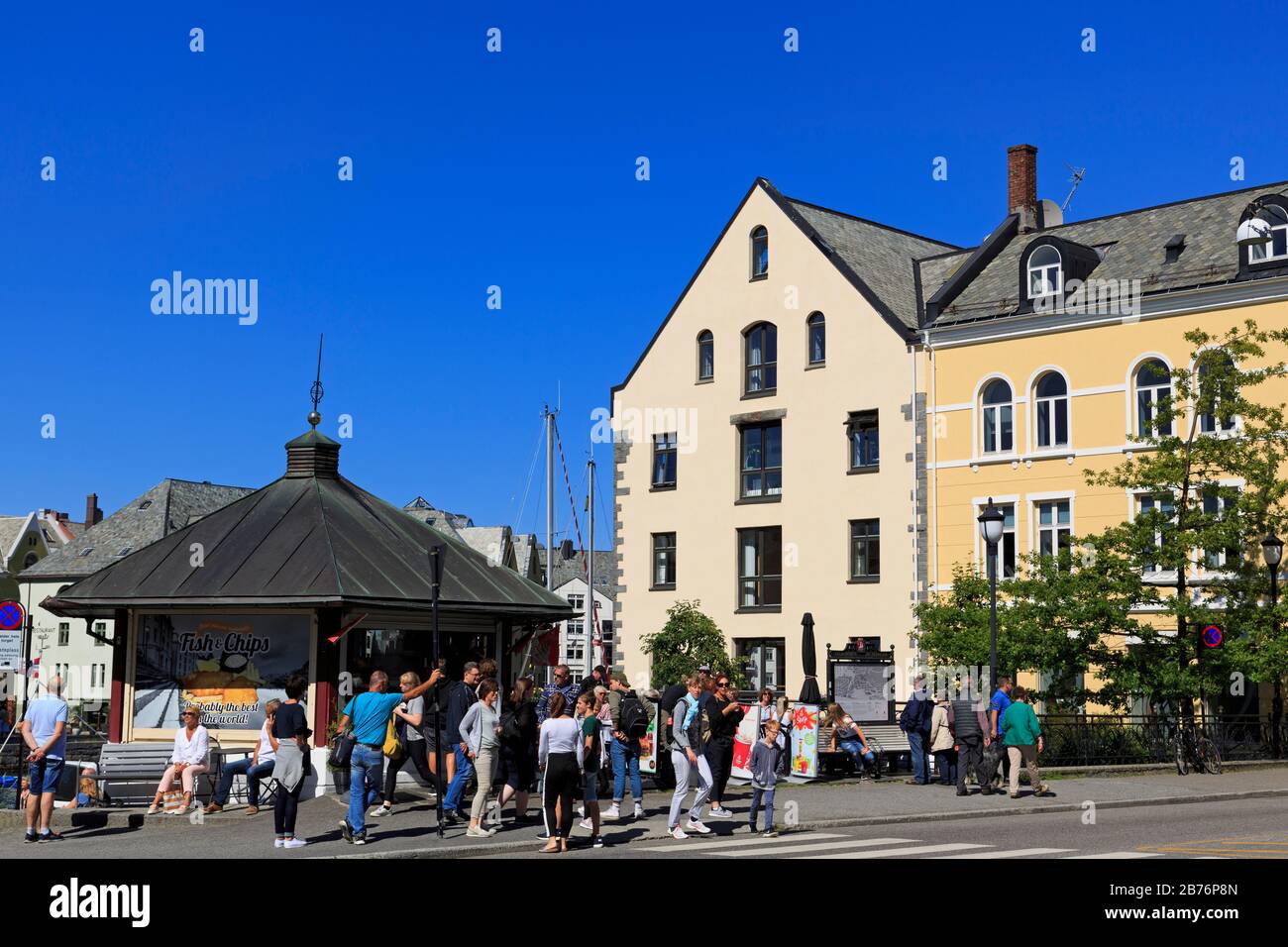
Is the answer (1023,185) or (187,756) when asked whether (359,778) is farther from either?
(1023,185)

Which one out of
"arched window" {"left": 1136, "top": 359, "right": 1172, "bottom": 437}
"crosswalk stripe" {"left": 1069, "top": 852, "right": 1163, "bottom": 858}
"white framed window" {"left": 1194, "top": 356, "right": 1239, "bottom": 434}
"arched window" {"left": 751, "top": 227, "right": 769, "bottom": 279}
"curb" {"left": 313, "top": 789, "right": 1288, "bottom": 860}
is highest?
"arched window" {"left": 751, "top": 227, "right": 769, "bottom": 279}

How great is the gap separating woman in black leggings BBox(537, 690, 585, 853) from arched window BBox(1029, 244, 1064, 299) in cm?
2789

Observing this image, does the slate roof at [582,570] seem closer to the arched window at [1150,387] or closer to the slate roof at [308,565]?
the arched window at [1150,387]

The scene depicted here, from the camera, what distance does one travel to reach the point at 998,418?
4147 centimetres

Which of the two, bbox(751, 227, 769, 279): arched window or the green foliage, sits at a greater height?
bbox(751, 227, 769, 279): arched window

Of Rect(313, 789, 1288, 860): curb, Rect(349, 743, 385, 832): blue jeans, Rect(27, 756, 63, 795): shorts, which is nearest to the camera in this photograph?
Rect(313, 789, 1288, 860): curb

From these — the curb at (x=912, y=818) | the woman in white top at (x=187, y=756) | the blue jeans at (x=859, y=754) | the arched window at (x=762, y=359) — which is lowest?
the curb at (x=912, y=818)

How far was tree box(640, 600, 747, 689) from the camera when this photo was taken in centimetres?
4528

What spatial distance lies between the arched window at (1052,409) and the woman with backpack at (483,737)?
1008 inches

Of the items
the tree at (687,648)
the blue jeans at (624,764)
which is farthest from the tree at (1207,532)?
the blue jeans at (624,764)

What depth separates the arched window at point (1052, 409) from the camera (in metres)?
40.1

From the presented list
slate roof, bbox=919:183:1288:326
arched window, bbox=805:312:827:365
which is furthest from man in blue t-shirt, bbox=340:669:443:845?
arched window, bbox=805:312:827:365

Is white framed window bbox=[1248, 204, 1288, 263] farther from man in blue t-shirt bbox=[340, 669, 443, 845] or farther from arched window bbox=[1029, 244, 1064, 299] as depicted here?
man in blue t-shirt bbox=[340, 669, 443, 845]
